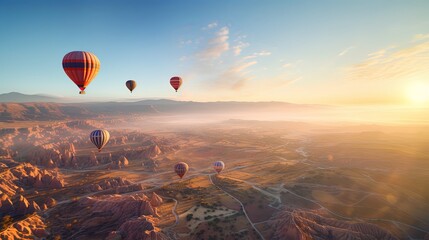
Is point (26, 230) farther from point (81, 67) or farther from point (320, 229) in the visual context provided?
point (320, 229)

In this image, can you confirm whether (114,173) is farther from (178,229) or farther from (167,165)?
(178,229)

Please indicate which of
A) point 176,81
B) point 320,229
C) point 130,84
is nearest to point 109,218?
point 320,229

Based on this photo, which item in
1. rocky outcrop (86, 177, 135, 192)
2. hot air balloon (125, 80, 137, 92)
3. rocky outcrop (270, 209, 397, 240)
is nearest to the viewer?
rocky outcrop (270, 209, 397, 240)

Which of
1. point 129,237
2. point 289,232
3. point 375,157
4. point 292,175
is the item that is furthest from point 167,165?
point 375,157

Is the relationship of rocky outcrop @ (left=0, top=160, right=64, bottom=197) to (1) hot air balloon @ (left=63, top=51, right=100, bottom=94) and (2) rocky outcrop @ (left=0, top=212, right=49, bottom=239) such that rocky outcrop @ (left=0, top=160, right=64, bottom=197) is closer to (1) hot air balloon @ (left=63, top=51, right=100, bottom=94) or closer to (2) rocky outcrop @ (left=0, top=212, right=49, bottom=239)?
(2) rocky outcrop @ (left=0, top=212, right=49, bottom=239)

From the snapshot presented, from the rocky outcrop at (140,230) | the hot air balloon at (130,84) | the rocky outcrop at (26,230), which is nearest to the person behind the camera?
the rocky outcrop at (140,230)

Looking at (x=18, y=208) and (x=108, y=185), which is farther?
(x=108, y=185)

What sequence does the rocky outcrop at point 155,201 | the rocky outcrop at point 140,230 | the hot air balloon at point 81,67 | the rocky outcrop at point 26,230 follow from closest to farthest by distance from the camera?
the rocky outcrop at point 140,230 → the rocky outcrop at point 26,230 → the hot air balloon at point 81,67 → the rocky outcrop at point 155,201

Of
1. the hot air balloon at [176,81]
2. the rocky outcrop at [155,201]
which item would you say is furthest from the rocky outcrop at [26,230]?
the hot air balloon at [176,81]

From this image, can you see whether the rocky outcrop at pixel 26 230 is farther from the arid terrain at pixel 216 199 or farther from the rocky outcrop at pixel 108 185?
the rocky outcrop at pixel 108 185

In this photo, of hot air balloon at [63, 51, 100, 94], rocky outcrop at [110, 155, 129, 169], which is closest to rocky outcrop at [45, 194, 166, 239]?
hot air balloon at [63, 51, 100, 94]
